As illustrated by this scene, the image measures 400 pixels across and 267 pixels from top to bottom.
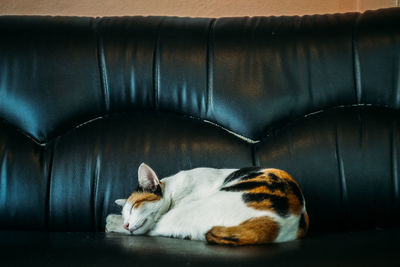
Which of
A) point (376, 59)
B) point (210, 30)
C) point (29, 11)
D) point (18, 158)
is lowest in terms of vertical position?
point (18, 158)

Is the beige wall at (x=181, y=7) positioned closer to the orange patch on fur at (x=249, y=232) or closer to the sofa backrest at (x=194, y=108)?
the sofa backrest at (x=194, y=108)

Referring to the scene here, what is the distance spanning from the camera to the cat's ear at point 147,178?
1248 millimetres

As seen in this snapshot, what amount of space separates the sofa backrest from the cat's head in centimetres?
17

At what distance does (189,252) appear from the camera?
0.97 metres

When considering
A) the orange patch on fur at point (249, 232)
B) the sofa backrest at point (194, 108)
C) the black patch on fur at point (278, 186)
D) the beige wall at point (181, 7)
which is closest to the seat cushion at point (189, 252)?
the orange patch on fur at point (249, 232)

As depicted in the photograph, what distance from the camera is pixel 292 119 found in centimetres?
147

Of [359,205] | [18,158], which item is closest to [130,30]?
[18,158]

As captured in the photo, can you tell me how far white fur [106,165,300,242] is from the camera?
3.42ft

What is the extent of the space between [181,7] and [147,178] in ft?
3.11

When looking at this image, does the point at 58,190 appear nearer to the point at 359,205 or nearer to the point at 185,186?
the point at 185,186

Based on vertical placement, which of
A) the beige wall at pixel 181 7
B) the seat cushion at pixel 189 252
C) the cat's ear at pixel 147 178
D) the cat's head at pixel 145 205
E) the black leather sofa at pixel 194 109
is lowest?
the seat cushion at pixel 189 252

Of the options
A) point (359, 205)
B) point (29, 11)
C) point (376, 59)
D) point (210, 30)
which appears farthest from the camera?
point (29, 11)

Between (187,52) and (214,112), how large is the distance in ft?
0.76

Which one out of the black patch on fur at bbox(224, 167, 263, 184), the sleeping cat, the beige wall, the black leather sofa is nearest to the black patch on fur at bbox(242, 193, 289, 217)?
the sleeping cat
